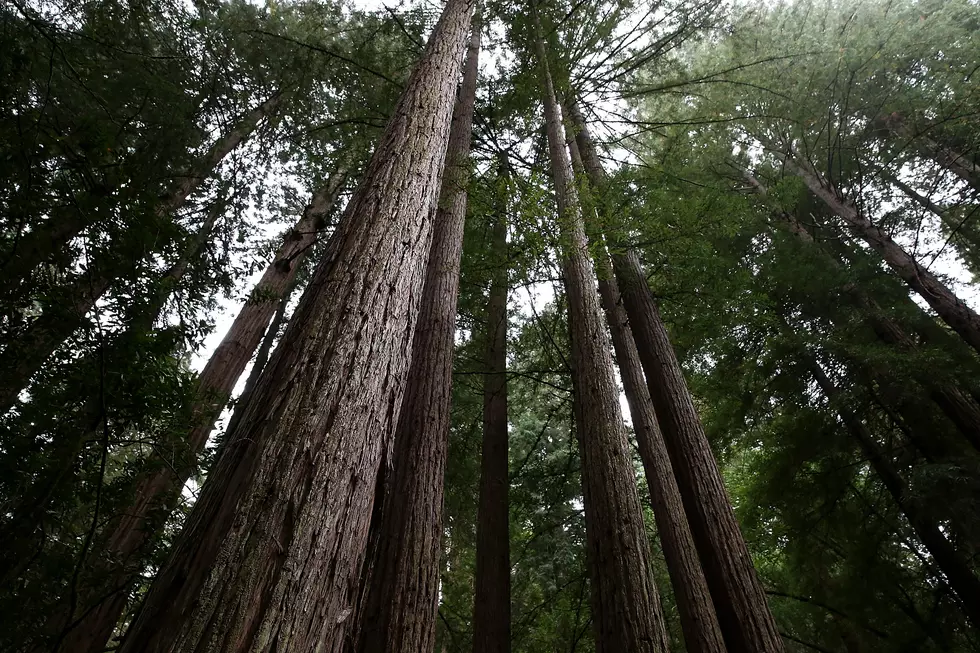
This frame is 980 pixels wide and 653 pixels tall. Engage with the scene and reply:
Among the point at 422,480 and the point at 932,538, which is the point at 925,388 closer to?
the point at 932,538

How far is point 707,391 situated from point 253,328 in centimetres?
758

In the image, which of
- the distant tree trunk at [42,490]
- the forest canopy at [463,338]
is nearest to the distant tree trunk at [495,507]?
the forest canopy at [463,338]

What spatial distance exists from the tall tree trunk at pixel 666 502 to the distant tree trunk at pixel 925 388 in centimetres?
362

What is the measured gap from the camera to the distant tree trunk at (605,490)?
295 centimetres

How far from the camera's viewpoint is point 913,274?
6.55 meters

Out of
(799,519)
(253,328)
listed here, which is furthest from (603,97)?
(799,519)

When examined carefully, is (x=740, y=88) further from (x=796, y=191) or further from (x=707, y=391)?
(x=707, y=391)

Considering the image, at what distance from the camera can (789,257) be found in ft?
24.5

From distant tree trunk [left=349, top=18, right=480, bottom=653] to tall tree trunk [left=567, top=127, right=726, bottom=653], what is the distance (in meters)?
1.75

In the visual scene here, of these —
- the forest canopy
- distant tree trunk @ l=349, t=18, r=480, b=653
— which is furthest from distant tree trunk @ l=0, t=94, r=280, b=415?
distant tree trunk @ l=349, t=18, r=480, b=653

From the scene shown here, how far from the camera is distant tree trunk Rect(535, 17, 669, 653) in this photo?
2951mm

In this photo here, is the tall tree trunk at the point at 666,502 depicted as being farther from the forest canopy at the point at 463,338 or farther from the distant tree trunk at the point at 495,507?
the distant tree trunk at the point at 495,507

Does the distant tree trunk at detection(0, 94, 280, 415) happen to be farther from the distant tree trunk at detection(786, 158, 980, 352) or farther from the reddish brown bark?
the distant tree trunk at detection(786, 158, 980, 352)

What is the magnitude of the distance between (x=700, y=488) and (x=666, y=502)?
1.73ft
